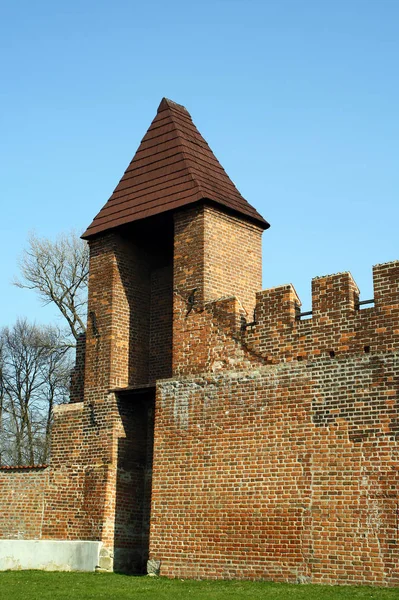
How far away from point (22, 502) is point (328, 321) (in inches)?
324

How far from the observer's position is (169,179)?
16.8m

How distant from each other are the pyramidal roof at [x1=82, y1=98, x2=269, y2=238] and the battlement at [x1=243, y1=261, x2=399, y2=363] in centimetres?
283

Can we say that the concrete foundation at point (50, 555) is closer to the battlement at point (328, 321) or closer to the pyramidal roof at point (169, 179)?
the battlement at point (328, 321)

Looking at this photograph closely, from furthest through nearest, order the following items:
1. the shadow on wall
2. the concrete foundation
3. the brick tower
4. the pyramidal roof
A: the pyramidal roof
the shadow on wall
the brick tower
the concrete foundation

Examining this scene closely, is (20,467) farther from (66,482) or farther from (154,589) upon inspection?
(154,589)

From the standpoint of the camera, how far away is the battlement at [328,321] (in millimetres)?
12539

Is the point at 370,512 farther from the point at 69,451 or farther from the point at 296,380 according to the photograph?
the point at 69,451

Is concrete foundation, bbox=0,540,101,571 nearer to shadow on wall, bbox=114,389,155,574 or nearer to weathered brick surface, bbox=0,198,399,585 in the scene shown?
weathered brick surface, bbox=0,198,399,585

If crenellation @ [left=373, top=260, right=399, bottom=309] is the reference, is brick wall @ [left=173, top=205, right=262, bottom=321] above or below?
above

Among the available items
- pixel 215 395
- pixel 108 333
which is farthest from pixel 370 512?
pixel 108 333

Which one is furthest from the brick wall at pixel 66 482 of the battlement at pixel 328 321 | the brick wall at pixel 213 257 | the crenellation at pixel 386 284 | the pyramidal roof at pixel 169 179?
the crenellation at pixel 386 284

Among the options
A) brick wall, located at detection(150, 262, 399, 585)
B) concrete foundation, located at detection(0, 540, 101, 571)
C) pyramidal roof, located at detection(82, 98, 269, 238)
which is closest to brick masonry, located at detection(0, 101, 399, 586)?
brick wall, located at detection(150, 262, 399, 585)

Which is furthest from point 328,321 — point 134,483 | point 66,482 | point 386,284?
point 66,482

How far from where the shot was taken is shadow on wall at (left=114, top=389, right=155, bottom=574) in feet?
52.6
